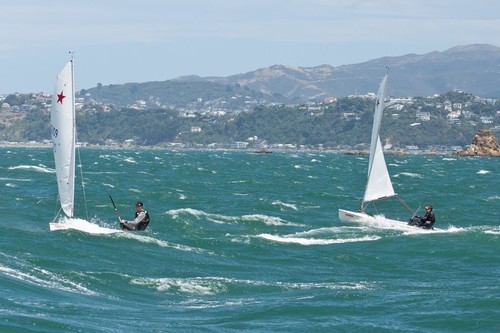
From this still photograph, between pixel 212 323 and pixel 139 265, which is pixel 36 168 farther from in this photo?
pixel 212 323

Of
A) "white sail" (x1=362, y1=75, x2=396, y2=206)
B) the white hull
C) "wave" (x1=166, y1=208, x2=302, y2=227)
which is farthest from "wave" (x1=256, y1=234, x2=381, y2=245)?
"white sail" (x1=362, y1=75, x2=396, y2=206)

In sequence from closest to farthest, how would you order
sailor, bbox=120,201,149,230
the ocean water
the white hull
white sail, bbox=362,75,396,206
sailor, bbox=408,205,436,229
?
the ocean water, the white hull, sailor, bbox=120,201,149,230, sailor, bbox=408,205,436,229, white sail, bbox=362,75,396,206

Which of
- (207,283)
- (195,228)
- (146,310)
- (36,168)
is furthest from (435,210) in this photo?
(36,168)

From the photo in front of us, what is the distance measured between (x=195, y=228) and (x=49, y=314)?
22.1 metres

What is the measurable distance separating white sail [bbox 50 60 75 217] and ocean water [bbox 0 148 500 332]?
1729mm

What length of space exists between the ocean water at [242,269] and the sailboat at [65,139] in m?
0.81

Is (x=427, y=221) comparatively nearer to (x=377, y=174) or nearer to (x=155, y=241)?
(x=377, y=174)

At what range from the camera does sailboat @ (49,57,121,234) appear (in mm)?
40531

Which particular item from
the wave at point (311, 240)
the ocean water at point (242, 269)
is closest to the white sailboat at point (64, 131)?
the ocean water at point (242, 269)

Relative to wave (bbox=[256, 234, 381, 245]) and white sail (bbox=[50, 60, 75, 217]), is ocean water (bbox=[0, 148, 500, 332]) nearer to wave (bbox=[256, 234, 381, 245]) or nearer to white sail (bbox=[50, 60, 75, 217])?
wave (bbox=[256, 234, 381, 245])

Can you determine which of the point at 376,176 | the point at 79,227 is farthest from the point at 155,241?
the point at 376,176

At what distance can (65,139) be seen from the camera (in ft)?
137

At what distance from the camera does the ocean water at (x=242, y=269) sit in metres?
26.4

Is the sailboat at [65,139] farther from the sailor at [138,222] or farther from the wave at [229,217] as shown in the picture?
the wave at [229,217]
